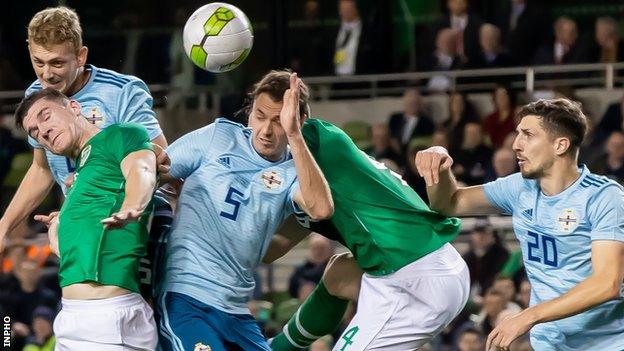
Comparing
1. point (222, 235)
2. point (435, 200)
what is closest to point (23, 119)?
point (222, 235)

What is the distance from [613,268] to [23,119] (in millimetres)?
2244

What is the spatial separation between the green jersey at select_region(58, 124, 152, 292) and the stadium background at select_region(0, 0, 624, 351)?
373 centimetres

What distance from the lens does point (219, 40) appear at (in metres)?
6.54

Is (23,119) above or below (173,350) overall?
above

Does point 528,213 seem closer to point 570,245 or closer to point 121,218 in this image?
point 570,245

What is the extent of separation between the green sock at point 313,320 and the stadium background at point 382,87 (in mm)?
2699

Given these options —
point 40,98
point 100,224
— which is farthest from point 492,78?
point 100,224

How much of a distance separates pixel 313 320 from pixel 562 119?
140cm

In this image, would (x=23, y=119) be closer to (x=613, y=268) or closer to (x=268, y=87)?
(x=268, y=87)

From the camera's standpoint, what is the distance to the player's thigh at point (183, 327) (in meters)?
5.73

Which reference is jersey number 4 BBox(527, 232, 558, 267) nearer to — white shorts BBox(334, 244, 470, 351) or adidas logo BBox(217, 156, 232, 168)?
white shorts BBox(334, 244, 470, 351)

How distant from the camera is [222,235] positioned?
583 cm

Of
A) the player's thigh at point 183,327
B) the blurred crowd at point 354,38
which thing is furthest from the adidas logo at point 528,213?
the blurred crowd at point 354,38

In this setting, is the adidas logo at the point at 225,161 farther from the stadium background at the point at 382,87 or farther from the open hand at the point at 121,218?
the stadium background at the point at 382,87
